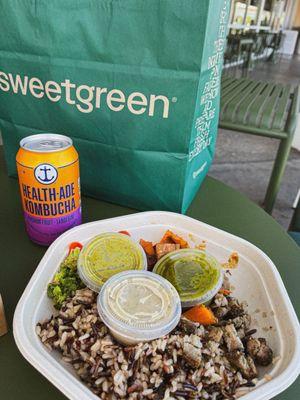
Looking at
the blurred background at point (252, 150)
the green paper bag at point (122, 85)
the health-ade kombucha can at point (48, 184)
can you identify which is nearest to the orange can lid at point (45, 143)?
the health-ade kombucha can at point (48, 184)

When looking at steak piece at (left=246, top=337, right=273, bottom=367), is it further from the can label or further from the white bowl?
the can label

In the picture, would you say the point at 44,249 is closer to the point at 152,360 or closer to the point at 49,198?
the point at 49,198

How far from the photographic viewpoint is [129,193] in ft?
2.76

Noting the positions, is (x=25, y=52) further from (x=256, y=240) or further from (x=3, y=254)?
(x=256, y=240)

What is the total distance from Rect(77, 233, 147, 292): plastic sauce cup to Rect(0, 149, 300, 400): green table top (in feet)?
0.46

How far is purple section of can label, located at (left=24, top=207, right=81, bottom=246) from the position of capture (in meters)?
0.67

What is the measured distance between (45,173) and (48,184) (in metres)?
0.02

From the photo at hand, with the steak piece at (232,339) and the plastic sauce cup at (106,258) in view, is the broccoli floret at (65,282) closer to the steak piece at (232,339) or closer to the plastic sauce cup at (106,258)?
the plastic sauce cup at (106,258)

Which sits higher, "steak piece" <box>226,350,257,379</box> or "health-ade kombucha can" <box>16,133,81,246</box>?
"health-ade kombucha can" <box>16,133,81,246</box>

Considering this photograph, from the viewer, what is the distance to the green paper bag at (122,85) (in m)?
0.63

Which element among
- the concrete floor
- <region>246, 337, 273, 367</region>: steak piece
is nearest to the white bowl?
<region>246, 337, 273, 367</region>: steak piece

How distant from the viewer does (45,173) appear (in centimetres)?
61

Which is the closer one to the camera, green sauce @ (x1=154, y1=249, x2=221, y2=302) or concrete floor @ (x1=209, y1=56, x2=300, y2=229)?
green sauce @ (x1=154, y1=249, x2=221, y2=302)

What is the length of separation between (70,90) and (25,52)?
4.8 inches
